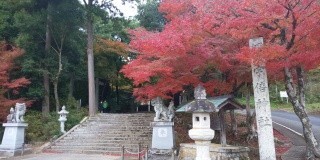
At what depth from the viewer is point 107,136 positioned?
18.2 metres

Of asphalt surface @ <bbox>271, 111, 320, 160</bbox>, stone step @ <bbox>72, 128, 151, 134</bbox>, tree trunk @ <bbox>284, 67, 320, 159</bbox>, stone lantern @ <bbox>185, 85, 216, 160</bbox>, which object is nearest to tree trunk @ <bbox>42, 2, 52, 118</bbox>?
stone step @ <bbox>72, 128, 151, 134</bbox>

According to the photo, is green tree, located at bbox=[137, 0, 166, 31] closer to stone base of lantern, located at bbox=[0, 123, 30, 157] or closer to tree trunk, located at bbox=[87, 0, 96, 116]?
tree trunk, located at bbox=[87, 0, 96, 116]

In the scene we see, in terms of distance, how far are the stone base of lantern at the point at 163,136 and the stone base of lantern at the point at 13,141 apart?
24.7 feet

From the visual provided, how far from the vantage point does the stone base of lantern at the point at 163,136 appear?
1470 centimetres

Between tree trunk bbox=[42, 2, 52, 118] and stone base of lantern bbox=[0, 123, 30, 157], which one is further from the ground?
tree trunk bbox=[42, 2, 52, 118]

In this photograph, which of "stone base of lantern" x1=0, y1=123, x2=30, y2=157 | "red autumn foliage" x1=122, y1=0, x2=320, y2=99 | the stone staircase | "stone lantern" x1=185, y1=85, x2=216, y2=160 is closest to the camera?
"stone lantern" x1=185, y1=85, x2=216, y2=160

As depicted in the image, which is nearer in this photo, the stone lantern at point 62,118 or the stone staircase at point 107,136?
the stone staircase at point 107,136

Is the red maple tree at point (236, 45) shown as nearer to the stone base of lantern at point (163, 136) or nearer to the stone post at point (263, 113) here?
the stone post at point (263, 113)

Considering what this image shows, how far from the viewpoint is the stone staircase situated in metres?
16.5

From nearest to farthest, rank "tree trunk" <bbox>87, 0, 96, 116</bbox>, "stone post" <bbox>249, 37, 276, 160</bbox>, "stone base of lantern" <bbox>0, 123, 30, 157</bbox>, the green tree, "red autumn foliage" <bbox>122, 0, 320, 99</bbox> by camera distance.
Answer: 1. "red autumn foliage" <bbox>122, 0, 320, 99</bbox>
2. "stone post" <bbox>249, 37, 276, 160</bbox>
3. "stone base of lantern" <bbox>0, 123, 30, 157</bbox>
4. "tree trunk" <bbox>87, 0, 96, 116</bbox>
5. the green tree

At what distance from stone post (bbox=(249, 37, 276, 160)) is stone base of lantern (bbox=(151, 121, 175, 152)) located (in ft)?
16.0

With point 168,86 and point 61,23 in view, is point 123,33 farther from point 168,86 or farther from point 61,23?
point 168,86

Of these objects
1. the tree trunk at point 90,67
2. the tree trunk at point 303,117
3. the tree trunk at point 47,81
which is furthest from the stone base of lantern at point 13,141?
the tree trunk at point 303,117

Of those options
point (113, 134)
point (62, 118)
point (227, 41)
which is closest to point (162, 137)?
point (113, 134)
